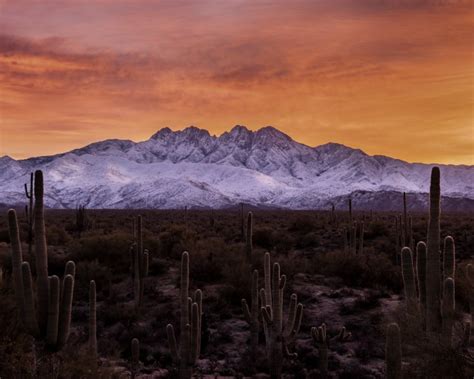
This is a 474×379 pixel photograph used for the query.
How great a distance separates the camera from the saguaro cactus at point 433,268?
8125mm

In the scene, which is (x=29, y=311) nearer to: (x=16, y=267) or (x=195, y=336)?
(x=16, y=267)

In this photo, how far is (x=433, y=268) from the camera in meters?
8.48

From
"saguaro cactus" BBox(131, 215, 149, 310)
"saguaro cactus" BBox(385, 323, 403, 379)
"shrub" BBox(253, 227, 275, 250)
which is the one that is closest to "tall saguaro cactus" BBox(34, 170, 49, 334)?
"saguaro cactus" BBox(385, 323, 403, 379)

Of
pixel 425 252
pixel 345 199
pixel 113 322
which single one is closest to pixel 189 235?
pixel 113 322

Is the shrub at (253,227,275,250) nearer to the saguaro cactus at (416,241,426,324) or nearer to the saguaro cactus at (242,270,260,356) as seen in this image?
the saguaro cactus at (242,270,260,356)

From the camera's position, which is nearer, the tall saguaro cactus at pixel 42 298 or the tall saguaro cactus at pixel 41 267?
the tall saguaro cactus at pixel 42 298

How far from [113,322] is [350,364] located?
609cm

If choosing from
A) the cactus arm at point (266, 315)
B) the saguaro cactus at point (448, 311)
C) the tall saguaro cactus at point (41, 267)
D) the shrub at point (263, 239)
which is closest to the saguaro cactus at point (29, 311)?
the tall saguaro cactus at point (41, 267)

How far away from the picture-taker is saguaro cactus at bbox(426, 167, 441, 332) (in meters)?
8.12

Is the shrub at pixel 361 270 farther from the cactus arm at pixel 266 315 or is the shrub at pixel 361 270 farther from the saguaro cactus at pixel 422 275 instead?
the saguaro cactus at pixel 422 275

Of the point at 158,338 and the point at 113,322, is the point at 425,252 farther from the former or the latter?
the point at 113,322

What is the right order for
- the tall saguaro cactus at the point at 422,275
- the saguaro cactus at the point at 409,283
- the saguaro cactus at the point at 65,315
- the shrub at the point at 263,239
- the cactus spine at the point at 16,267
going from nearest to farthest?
the cactus spine at the point at 16,267 → the saguaro cactus at the point at 65,315 → the tall saguaro cactus at the point at 422,275 → the saguaro cactus at the point at 409,283 → the shrub at the point at 263,239

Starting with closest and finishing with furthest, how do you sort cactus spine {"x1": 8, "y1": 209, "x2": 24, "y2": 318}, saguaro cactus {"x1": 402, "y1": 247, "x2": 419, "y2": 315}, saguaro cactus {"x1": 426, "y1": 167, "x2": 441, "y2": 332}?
cactus spine {"x1": 8, "y1": 209, "x2": 24, "y2": 318} → saguaro cactus {"x1": 426, "y1": 167, "x2": 441, "y2": 332} → saguaro cactus {"x1": 402, "y1": 247, "x2": 419, "y2": 315}

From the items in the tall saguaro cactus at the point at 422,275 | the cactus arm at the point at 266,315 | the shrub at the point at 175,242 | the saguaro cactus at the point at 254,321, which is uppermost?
the tall saguaro cactus at the point at 422,275
